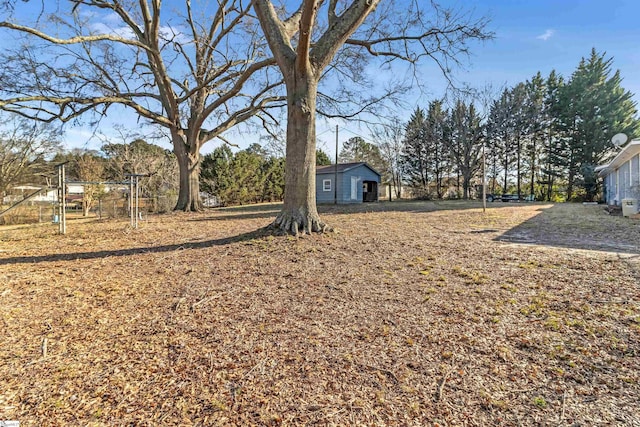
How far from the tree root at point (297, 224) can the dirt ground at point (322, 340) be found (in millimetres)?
937

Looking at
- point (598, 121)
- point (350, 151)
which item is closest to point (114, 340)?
point (598, 121)

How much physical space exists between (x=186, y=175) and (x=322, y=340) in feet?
40.1

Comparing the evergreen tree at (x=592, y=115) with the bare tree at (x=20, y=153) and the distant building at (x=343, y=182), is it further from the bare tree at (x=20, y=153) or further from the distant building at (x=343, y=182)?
the bare tree at (x=20, y=153)

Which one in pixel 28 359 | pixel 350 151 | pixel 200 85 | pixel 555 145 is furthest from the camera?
pixel 350 151

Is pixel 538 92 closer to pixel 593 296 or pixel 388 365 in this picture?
pixel 593 296

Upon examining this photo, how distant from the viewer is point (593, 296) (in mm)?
3037

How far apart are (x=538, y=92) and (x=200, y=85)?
26.6 m

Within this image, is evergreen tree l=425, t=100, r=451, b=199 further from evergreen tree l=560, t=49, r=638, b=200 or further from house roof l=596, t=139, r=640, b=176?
house roof l=596, t=139, r=640, b=176

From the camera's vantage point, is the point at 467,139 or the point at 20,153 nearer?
the point at 20,153

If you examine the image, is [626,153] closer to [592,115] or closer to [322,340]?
[322,340]

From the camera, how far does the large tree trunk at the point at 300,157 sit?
5.44 meters

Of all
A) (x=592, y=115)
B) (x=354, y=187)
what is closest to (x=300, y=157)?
(x=354, y=187)

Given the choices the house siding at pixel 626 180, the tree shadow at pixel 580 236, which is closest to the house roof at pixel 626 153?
the house siding at pixel 626 180

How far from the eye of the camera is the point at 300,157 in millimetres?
5520
